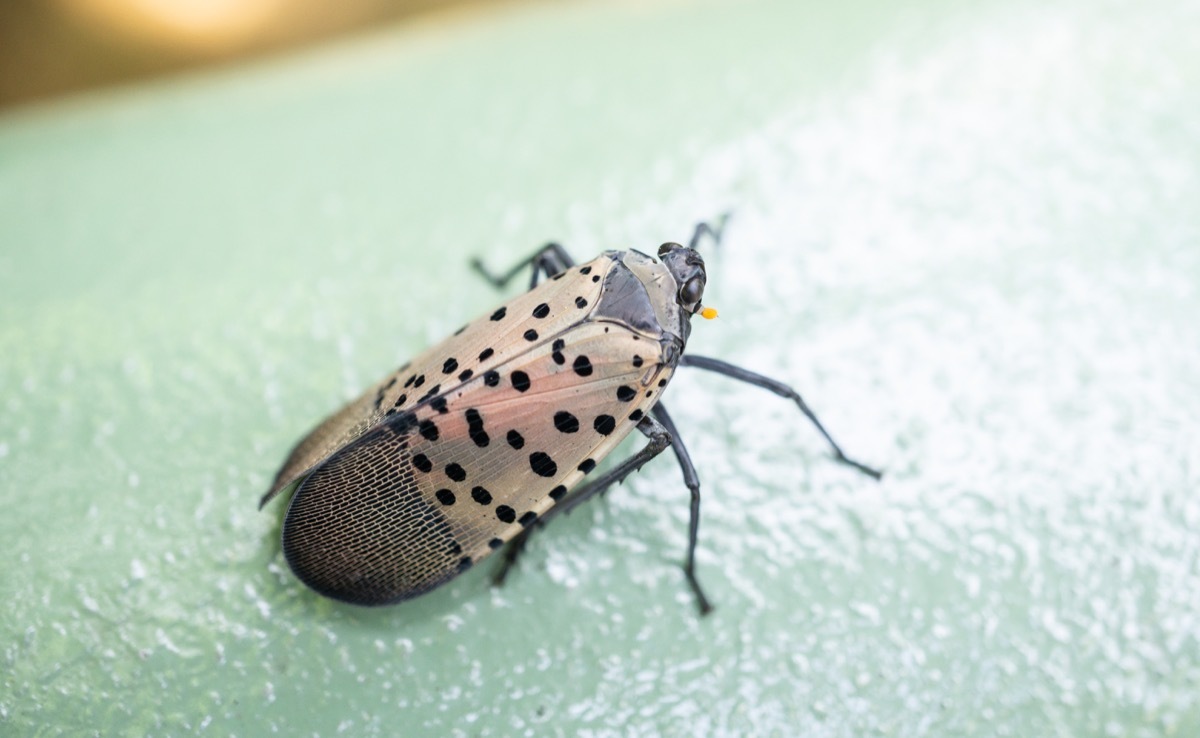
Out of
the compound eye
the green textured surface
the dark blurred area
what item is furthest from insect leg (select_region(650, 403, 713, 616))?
the dark blurred area

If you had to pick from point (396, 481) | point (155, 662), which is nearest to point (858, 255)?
point (396, 481)

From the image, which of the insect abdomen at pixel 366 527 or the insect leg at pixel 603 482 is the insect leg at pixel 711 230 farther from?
the insect abdomen at pixel 366 527

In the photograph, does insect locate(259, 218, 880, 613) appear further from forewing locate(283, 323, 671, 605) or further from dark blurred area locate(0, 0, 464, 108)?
dark blurred area locate(0, 0, 464, 108)

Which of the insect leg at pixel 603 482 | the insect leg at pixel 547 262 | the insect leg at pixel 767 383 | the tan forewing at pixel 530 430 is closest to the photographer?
the tan forewing at pixel 530 430

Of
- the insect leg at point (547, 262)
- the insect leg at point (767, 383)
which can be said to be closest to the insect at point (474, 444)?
the insect leg at point (767, 383)

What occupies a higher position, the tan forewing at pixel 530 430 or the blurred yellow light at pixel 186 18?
the blurred yellow light at pixel 186 18

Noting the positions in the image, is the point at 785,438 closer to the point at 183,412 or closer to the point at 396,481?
the point at 396,481

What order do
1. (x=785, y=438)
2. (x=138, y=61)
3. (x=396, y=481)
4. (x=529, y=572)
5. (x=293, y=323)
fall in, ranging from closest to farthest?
(x=396, y=481)
(x=529, y=572)
(x=785, y=438)
(x=293, y=323)
(x=138, y=61)
